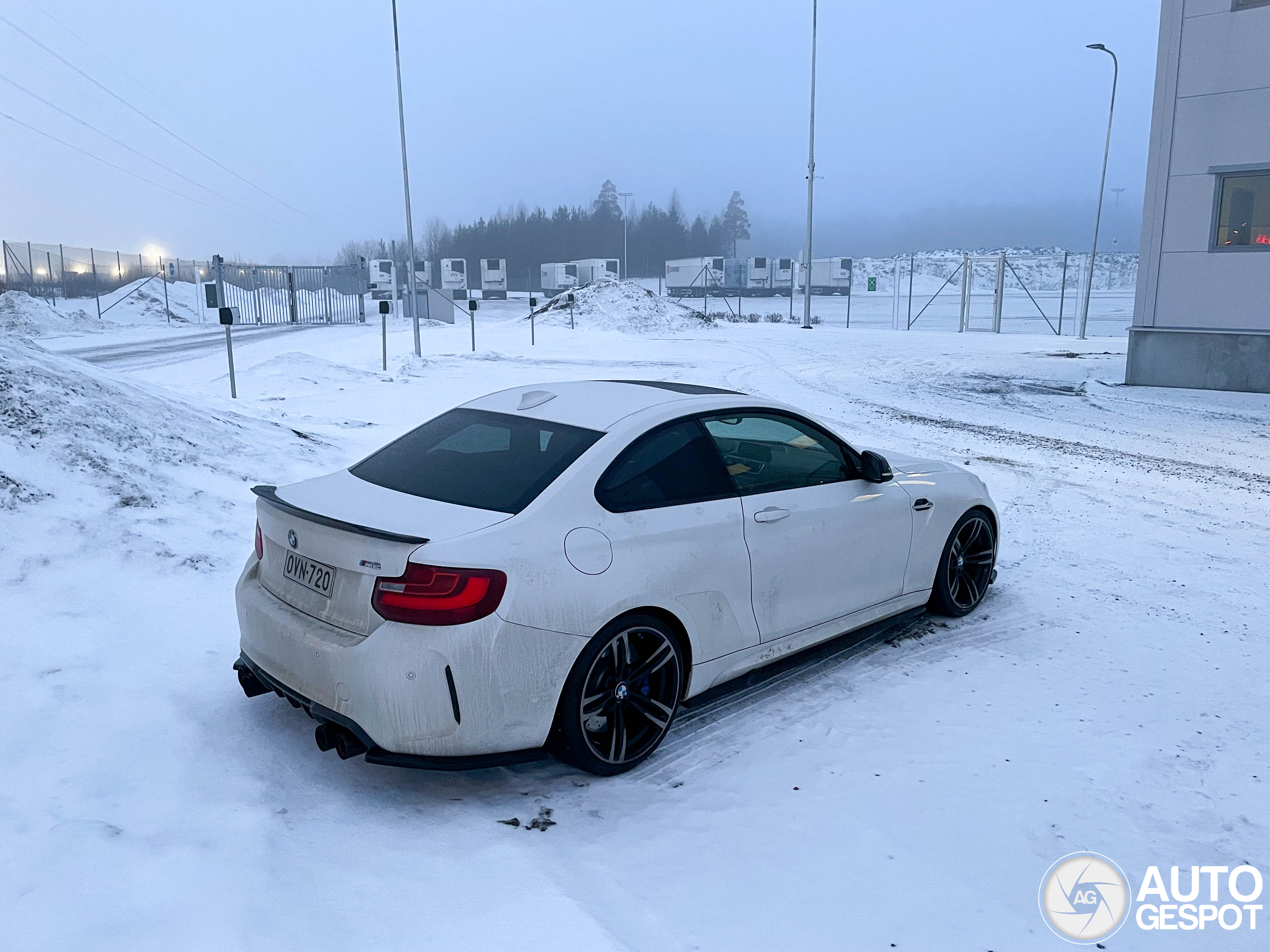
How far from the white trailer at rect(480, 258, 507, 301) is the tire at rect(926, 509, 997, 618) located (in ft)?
213

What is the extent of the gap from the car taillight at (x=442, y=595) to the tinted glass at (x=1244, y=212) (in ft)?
58.6

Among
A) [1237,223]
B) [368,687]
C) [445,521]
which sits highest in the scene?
[1237,223]

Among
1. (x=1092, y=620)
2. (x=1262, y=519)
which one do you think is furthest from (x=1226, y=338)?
(x=1092, y=620)

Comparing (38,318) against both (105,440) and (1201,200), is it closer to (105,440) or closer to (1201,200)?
(105,440)

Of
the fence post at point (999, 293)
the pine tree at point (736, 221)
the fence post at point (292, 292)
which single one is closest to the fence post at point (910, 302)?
the fence post at point (999, 293)

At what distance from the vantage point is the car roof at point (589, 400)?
419 centimetres

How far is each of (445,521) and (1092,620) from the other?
13.4 feet

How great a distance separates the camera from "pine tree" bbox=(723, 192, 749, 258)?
432 ft

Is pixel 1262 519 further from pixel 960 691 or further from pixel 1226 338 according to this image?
pixel 1226 338

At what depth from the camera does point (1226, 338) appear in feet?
55.5

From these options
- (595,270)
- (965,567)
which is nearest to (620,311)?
(595,270)

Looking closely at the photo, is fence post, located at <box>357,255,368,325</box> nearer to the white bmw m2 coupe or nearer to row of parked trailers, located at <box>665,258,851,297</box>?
row of parked trailers, located at <box>665,258,851,297</box>

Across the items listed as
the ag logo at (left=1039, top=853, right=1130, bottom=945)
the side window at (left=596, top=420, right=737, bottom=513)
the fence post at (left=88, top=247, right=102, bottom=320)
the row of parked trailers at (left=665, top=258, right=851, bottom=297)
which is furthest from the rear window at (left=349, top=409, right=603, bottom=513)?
the row of parked trailers at (left=665, top=258, right=851, bottom=297)

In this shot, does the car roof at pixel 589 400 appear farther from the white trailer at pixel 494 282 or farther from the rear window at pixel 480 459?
the white trailer at pixel 494 282
